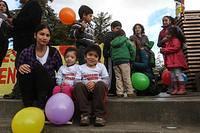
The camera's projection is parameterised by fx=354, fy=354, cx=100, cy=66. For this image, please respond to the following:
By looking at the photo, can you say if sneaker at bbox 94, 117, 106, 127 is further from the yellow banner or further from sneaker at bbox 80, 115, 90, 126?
the yellow banner

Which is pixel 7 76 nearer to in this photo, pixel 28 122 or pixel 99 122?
pixel 99 122

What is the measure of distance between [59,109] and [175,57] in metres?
2.81

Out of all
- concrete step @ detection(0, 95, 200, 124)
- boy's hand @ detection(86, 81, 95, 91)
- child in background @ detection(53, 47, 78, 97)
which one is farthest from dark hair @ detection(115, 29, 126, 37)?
boy's hand @ detection(86, 81, 95, 91)

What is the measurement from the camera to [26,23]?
5.16 m

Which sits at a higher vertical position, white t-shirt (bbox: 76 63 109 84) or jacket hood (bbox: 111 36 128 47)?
jacket hood (bbox: 111 36 128 47)

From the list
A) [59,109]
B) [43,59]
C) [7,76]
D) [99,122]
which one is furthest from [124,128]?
[7,76]

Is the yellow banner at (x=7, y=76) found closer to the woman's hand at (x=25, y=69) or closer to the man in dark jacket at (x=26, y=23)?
the man in dark jacket at (x=26, y=23)

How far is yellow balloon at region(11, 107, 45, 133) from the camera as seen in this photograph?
3838 mm

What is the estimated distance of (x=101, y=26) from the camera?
48875 millimetres

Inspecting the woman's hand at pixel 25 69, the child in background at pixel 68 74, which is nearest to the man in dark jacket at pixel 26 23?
the child in background at pixel 68 74

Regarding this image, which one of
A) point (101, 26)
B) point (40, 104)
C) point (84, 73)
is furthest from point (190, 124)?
point (101, 26)

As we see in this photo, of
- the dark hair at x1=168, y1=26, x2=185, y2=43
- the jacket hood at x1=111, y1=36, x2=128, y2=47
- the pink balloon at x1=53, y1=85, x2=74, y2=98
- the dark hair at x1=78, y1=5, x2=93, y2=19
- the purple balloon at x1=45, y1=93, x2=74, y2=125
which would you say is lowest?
the purple balloon at x1=45, y1=93, x2=74, y2=125

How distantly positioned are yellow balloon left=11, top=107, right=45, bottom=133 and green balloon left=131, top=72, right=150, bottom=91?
114 inches

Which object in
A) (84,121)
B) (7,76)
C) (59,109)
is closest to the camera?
(59,109)
